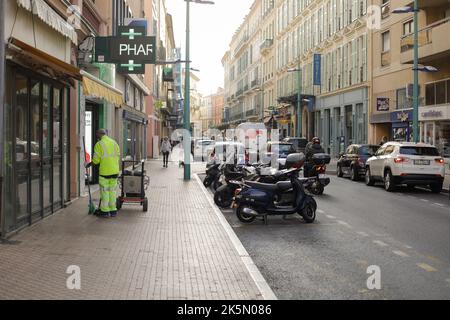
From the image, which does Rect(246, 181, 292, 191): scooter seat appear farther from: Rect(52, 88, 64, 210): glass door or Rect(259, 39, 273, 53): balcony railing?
Rect(259, 39, 273, 53): balcony railing

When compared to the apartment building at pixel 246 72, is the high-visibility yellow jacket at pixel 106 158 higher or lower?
lower

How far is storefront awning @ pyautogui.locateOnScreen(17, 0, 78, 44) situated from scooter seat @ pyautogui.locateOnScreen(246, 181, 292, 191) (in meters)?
4.83

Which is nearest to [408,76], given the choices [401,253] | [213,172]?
[213,172]

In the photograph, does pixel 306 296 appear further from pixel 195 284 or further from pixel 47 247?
→ pixel 47 247

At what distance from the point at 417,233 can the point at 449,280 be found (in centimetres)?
367

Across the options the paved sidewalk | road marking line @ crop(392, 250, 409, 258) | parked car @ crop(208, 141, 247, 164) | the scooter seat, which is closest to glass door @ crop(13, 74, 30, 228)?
the paved sidewalk

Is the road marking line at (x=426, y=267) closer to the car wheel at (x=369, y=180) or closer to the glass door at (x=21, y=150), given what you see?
the glass door at (x=21, y=150)

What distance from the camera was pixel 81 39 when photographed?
50.8 feet

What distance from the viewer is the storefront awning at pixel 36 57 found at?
848 centimetres

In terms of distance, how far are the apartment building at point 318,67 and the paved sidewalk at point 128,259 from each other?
27.7 meters

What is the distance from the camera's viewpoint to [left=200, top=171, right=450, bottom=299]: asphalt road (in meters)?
6.61

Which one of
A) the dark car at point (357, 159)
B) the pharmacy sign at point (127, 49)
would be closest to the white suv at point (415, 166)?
the dark car at point (357, 159)
